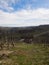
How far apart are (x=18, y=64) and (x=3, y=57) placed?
25.3 ft

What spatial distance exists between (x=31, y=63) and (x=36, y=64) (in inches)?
55.4

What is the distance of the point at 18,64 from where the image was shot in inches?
1356

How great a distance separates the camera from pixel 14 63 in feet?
116

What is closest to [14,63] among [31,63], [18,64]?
[18,64]

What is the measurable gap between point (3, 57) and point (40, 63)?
10113 mm

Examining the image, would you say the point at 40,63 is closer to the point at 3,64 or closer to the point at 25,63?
the point at 25,63

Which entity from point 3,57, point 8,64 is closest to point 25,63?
point 8,64

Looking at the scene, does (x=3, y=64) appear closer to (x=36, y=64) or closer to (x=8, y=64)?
(x=8, y=64)

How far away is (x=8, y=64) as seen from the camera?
1334 inches

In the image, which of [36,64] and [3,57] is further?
[3,57]

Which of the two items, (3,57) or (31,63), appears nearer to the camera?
(31,63)

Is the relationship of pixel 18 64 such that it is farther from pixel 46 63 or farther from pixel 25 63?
pixel 46 63

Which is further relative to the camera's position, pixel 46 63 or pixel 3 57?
pixel 3 57

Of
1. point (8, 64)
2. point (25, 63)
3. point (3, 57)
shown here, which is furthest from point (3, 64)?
point (3, 57)
